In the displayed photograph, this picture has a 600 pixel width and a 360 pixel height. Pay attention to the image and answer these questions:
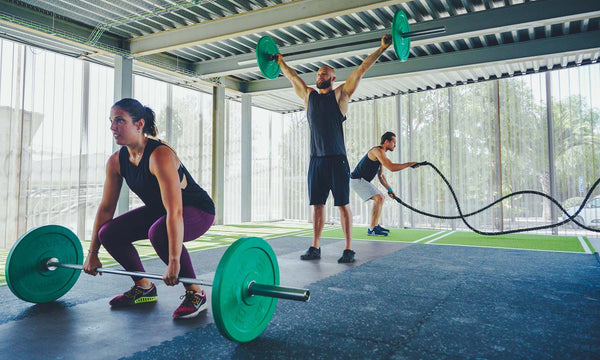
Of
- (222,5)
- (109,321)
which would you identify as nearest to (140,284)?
(109,321)

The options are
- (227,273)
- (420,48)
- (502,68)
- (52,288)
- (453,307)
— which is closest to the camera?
(227,273)

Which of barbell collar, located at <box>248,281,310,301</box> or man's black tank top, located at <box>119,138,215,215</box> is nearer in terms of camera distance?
barbell collar, located at <box>248,281,310,301</box>

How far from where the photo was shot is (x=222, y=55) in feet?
19.7

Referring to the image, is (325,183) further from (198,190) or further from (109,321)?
(109,321)

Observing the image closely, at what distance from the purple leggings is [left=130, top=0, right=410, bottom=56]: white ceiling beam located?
9.94 ft

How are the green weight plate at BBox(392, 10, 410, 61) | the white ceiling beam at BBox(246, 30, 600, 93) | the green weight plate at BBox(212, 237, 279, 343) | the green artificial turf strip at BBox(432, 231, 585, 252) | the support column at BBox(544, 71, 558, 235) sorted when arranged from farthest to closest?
the support column at BBox(544, 71, 558, 235) < the white ceiling beam at BBox(246, 30, 600, 93) < the green artificial turf strip at BBox(432, 231, 585, 252) < the green weight plate at BBox(392, 10, 410, 61) < the green weight plate at BBox(212, 237, 279, 343)

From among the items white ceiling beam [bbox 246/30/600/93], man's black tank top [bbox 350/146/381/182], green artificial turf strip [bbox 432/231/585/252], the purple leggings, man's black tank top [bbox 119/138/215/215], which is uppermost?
white ceiling beam [bbox 246/30/600/93]

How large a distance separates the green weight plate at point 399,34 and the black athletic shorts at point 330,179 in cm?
94

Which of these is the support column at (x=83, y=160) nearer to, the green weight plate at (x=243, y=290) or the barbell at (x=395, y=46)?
the barbell at (x=395, y=46)

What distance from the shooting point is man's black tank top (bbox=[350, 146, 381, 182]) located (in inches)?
186

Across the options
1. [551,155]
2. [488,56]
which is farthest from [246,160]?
[551,155]

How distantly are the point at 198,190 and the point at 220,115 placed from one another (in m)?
5.06

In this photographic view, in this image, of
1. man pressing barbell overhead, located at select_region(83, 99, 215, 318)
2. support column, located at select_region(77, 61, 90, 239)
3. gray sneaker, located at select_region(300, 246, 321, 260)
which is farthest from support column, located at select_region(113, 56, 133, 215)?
man pressing barbell overhead, located at select_region(83, 99, 215, 318)

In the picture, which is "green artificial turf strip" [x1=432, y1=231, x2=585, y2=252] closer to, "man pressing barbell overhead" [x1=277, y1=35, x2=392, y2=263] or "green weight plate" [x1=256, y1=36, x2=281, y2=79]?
"man pressing barbell overhead" [x1=277, y1=35, x2=392, y2=263]
